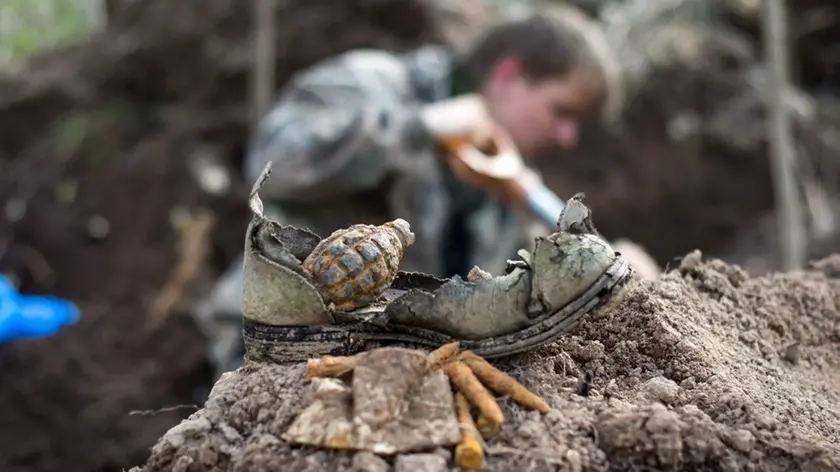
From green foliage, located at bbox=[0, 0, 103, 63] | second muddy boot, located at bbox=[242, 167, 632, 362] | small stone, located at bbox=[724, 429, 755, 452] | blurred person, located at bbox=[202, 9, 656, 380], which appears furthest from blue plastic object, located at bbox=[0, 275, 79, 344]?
small stone, located at bbox=[724, 429, 755, 452]

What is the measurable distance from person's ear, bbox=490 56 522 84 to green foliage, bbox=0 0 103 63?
12.2 feet

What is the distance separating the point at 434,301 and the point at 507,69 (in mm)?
2087

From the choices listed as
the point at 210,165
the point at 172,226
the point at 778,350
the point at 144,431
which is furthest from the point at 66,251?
the point at 778,350

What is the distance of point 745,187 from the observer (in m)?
4.36

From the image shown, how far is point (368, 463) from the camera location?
2.28 feet

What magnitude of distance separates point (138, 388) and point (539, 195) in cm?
206

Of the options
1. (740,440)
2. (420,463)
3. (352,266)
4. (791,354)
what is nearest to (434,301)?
(352,266)

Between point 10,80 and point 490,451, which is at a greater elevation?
point 10,80

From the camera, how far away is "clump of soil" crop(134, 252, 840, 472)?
0.75m

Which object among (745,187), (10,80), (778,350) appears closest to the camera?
(778,350)

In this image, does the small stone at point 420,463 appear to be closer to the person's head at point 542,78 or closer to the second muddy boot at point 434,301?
the second muddy boot at point 434,301

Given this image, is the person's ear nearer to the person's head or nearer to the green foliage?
the person's head

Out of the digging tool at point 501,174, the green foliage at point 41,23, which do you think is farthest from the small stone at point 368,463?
the green foliage at point 41,23

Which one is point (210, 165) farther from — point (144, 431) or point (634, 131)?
point (634, 131)
